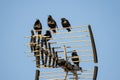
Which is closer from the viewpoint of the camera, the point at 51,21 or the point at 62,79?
the point at 62,79

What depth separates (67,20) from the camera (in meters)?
14.2

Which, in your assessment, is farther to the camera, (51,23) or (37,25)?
(51,23)

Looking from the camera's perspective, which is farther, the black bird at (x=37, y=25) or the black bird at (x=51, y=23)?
the black bird at (x=51, y=23)

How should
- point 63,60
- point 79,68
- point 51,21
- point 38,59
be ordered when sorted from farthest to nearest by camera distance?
point 51,21 → point 79,68 → point 63,60 → point 38,59

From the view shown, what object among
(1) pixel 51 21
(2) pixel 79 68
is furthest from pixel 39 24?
(2) pixel 79 68

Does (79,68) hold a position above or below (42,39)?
below

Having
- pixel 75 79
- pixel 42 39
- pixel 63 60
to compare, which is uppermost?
pixel 42 39

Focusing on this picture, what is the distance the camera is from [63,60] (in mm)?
11781

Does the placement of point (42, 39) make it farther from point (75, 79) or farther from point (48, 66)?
point (75, 79)

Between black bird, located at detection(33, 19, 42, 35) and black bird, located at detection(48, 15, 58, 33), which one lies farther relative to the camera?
black bird, located at detection(48, 15, 58, 33)

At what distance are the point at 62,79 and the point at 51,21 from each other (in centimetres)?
264

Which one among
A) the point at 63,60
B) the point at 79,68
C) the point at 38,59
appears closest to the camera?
the point at 38,59

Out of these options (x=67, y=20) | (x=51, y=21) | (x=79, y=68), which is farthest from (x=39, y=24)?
(x=79, y=68)

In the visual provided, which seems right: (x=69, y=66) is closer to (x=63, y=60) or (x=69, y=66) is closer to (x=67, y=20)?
(x=63, y=60)
